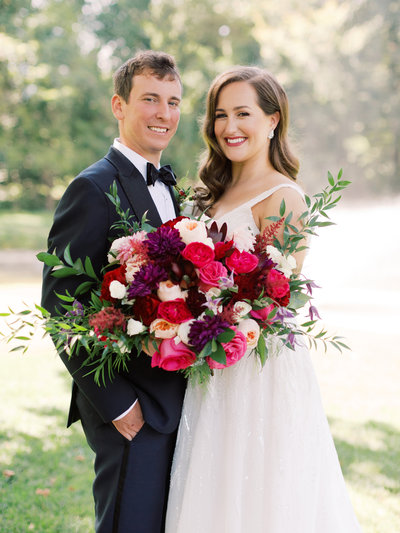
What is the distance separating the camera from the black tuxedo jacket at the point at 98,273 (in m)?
2.52

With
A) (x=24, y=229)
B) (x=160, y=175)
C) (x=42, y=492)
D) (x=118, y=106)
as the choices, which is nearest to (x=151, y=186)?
(x=160, y=175)

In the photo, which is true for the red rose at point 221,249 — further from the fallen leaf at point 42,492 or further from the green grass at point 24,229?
the green grass at point 24,229

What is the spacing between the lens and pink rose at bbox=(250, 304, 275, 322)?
2.27 meters

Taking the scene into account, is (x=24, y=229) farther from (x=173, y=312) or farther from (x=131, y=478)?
(x=173, y=312)

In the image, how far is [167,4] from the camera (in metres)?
23.4

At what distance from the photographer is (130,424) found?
2541mm

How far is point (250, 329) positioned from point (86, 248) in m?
0.83

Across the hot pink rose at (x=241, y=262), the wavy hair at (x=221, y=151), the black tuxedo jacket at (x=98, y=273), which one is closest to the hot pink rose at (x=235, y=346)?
the hot pink rose at (x=241, y=262)

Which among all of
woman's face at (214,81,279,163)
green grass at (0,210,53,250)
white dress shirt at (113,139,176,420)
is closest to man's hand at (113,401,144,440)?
white dress shirt at (113,139,176,420)

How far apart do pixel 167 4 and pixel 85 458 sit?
2226cm

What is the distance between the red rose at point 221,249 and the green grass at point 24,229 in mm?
19308

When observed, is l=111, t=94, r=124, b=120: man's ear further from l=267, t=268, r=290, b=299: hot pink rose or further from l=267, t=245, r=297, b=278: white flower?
l=267, t=268, r=290, b=299: hot pink rose

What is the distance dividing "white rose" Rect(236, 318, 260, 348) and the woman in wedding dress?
0.34 meters

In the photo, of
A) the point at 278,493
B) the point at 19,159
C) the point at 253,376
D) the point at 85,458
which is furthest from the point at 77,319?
the point at 19,159
